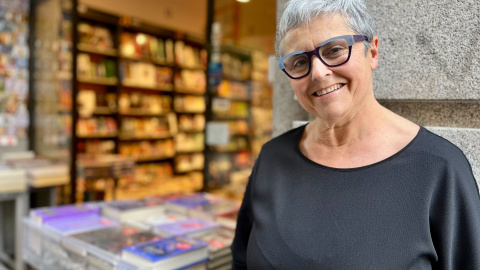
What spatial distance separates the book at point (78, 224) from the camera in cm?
188

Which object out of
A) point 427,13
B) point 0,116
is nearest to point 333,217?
point 427,13

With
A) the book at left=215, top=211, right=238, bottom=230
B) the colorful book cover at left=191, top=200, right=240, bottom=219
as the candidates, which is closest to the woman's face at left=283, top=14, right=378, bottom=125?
the book at left=215, top=211, right=238, bottom=230

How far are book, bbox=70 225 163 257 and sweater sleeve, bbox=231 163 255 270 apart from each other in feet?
1.92

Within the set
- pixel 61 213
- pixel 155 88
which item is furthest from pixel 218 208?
pixel 155 88

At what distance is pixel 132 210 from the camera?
7.14ft

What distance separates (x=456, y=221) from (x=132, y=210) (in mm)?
1790

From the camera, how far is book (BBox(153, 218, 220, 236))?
185 cm

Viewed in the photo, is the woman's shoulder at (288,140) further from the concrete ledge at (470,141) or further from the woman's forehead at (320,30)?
the concrete ledge at (470,141)

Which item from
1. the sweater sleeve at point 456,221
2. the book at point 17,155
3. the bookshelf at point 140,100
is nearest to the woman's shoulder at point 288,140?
the sweater sleeve at point 456,221

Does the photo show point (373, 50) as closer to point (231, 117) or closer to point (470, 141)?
point (470, 141)

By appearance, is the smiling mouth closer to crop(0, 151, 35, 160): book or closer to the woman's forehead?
the woman's forehead

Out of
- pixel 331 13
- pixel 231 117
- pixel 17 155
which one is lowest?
pixel 17 155

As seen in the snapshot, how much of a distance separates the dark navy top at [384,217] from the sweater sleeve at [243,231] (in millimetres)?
215

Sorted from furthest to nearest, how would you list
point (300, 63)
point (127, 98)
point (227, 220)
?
point (127, 98)
point (227, 220)
point (300, 63)
